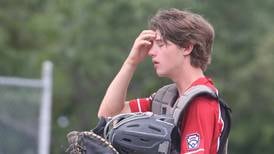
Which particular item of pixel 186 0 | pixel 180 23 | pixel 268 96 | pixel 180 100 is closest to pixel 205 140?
pixel 180 100

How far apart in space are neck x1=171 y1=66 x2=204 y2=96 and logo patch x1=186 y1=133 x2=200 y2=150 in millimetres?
291

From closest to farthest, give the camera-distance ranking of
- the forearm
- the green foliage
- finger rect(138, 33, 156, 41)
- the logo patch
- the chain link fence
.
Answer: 1. the logo patch
2. finger rect(138, 33, 156, 41)
3. the forearm
4. the chain link fence
5. the green foliage

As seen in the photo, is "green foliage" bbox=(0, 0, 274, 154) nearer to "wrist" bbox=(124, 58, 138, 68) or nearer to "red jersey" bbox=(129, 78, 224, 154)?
"wrist" bbox=(124, 58, 138, 68)

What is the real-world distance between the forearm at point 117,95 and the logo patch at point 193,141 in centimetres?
64

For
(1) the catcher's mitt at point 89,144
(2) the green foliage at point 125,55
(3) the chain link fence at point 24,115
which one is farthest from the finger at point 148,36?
(2) the green foliage at point 125,55

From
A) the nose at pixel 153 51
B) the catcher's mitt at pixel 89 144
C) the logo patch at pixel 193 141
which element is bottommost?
the logo patch at pixel 193 141

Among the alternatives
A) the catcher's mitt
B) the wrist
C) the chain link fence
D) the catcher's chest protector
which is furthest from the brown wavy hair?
the chain link fence

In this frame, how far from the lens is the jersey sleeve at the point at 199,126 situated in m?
4.28

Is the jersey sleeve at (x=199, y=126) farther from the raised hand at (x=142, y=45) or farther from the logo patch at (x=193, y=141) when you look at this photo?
the raised hand at (x=142, y=45)

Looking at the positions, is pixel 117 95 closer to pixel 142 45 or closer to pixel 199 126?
pixel 142 45

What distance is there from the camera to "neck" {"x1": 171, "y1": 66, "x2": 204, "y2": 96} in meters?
4.48

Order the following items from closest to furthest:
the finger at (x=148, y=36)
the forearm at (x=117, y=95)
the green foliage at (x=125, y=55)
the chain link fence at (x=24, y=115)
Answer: the finger at (x=148, y=36) < the forearm at (x=117, y=95) < the chain link fence at (x=24, y=115) < the green foliage at (x=125, y=55)

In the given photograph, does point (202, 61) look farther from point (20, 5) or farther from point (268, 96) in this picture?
point (20, 5)

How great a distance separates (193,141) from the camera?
428 cm
